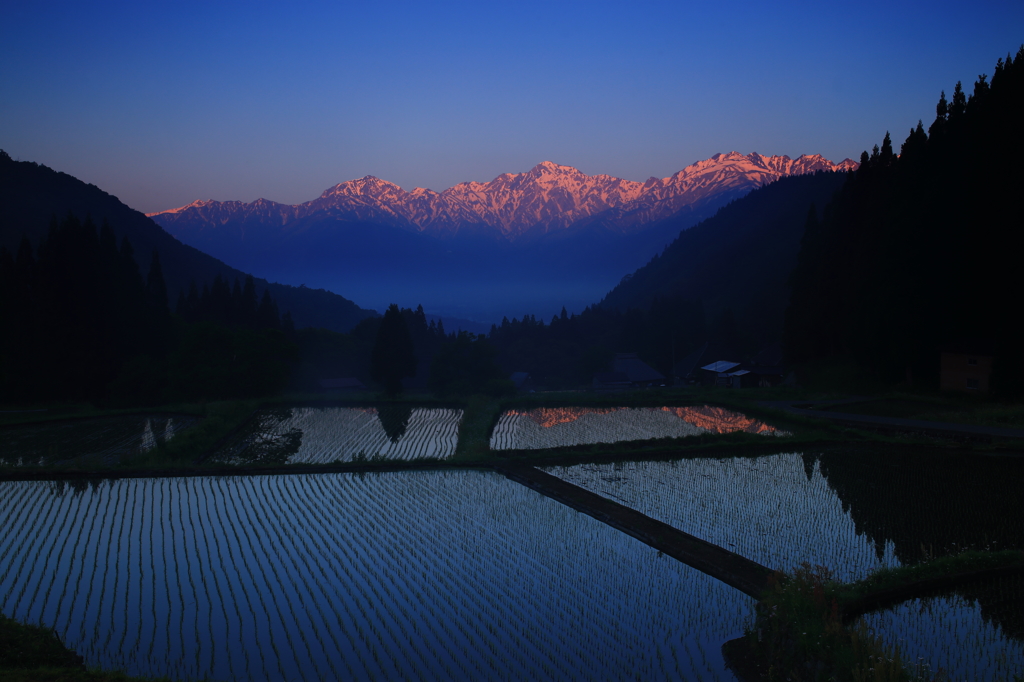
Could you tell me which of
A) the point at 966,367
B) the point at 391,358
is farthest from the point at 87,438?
the point at 966,367

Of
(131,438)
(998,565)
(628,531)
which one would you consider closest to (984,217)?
(998,565)

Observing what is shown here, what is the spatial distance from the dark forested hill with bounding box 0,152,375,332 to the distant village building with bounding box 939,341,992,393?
10245 cm

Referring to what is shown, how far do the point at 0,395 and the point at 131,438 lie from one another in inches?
731

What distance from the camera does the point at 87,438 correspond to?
963 inches

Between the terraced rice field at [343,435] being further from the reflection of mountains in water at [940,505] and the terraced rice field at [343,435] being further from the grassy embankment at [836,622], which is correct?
the grassy embankment at [836,622]

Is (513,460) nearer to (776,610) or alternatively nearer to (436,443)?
(436,443)

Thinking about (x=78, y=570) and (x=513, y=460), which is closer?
(x=78, y=570)

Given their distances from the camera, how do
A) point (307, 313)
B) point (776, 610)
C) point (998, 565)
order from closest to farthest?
point (776, 610), point (998, 565), point (307, 313)

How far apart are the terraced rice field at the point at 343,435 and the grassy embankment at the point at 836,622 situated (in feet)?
45.3

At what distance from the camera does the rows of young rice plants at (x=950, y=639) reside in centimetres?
662

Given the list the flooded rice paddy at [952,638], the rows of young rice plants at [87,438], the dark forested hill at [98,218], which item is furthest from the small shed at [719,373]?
the dark forested hill at [98,218]

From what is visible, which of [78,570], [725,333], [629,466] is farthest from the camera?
[725,333]

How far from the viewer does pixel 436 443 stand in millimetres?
23141

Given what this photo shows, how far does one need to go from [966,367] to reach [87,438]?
35.3 metres
